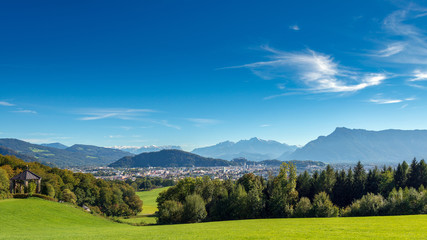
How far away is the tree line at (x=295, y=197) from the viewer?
41.5 m

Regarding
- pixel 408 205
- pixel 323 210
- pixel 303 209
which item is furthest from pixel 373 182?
pixel 303 209

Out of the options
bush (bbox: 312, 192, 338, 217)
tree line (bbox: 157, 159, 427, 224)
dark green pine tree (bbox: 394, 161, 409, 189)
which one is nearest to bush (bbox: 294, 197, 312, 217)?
tree line (bbox: 157, 159, 427, 224)

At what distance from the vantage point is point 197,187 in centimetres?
5716

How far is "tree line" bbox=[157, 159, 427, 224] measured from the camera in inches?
1633

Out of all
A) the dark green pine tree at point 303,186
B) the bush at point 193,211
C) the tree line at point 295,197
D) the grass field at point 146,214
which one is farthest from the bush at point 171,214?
Answer: the dark green pine tree at point 303,186

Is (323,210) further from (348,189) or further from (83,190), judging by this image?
(83,190)

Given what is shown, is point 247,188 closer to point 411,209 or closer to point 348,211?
point 348,211

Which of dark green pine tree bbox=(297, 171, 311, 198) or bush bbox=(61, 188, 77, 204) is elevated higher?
dark green pine tree bbox=(297, 171, 311, 198)

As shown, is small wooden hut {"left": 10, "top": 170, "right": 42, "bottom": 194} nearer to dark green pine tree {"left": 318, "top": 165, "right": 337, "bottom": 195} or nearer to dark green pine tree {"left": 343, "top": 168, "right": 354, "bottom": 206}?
dark green pine tree {"left": 318, "top": 165, "right": 337, "bottom": 195}

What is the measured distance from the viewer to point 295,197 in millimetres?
52594

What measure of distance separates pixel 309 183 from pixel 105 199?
2370 inches

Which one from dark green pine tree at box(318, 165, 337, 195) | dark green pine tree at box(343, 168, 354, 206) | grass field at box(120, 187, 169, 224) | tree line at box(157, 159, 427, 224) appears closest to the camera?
tree line at box(157, 159, 427, 224)

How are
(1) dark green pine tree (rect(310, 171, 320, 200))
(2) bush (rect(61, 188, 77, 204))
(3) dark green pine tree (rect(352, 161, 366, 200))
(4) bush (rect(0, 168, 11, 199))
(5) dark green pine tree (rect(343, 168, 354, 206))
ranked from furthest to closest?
1. (5) dark green pine tree (rect(343, 168, 354, 206))
2. (3) dark green pine tree (rect(352, 161, 366, 200))
3. (1) dark green pine tree (rect(310, 171, 320, 200))
4. (2) bush (rect(61, 188, 77, 204))
5. (4) bush (rect(0, 168, 11, 199))

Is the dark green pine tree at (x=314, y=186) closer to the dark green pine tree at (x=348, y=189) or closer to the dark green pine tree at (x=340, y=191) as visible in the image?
the dark green pine tree at (x=340, y=191)
